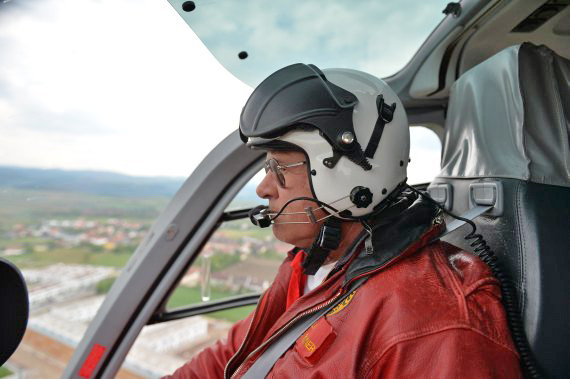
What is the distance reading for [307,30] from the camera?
5.80 ft

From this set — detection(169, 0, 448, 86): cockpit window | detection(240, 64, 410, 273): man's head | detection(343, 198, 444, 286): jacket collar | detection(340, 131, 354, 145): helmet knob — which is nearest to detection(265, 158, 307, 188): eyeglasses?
detection(240, 64, 410, 273): man's head

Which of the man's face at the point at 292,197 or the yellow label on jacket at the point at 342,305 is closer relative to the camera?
the yellow label on jacket at the point at 342,305

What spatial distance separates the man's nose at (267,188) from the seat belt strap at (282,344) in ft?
1.27

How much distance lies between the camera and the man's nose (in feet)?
4.33

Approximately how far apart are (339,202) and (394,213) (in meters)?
0.19

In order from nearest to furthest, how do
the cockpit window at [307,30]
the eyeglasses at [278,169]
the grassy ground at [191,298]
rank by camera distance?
the eyeglasses at [278,169], the cockpit window at [307,30], the grassy ground at [191,298]

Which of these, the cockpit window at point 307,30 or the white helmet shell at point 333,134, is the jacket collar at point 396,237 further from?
the cockpit window at point 307,30

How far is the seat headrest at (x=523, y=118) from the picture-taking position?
1.08 metres

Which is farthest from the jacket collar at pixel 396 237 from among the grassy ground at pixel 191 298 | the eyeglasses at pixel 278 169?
the grassy ground at pixel 191 298

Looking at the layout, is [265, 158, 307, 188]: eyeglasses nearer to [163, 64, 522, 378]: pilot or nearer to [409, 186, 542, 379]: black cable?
[163, 64, 522, 378]: pilot

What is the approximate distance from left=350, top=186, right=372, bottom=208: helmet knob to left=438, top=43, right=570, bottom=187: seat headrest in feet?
1.16

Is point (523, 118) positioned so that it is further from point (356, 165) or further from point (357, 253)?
point (357, 253)

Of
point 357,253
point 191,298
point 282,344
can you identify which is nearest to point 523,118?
point 357,253

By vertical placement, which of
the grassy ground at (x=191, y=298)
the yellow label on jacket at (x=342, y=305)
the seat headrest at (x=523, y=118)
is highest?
the seat headrest at (x=523, y=118)
